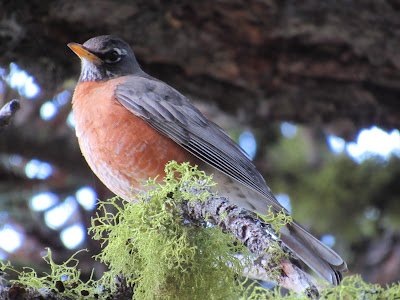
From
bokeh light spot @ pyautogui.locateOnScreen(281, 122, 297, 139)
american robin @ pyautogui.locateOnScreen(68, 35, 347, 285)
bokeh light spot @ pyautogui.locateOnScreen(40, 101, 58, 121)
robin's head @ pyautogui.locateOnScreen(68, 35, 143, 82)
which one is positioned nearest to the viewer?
american robin @ pyautogui.locateOnScreen(68, 35, 347, 285)

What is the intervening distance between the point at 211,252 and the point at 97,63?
8.17 ft

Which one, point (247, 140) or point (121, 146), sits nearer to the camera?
point (121, 146)

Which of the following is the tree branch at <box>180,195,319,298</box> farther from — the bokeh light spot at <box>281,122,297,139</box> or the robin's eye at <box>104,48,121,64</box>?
the bokeh light spot at <box>281,122,297,139</box>

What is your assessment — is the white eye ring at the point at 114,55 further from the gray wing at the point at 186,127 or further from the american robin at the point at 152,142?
the gray wing at the point at 186,127

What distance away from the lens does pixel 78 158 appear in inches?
189

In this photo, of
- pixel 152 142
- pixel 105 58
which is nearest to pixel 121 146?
pixel 152 142

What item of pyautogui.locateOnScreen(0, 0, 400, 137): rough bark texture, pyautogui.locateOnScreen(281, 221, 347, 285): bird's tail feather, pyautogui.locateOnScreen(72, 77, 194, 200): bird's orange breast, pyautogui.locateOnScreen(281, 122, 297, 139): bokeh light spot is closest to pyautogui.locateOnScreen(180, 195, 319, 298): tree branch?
pyautogui.locateOnScreen(281, 221, 347, 285): bird's tail feather

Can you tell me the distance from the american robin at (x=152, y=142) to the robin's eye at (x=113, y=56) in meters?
0.02

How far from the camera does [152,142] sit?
326 cm

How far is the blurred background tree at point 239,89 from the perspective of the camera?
426cm

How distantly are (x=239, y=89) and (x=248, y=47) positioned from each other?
42cm

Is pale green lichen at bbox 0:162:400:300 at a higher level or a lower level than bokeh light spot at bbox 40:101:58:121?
higher

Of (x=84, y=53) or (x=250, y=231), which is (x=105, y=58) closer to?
(x=84, y=53)

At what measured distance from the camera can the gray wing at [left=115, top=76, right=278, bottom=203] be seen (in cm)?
333
